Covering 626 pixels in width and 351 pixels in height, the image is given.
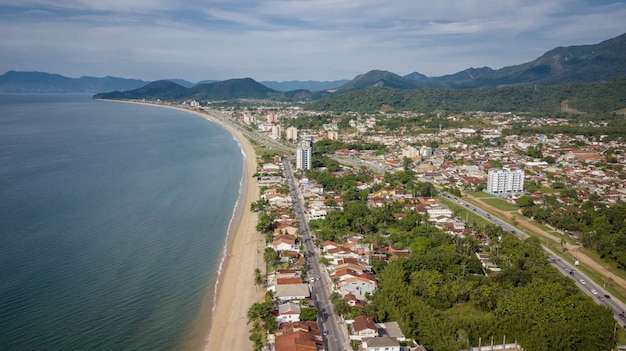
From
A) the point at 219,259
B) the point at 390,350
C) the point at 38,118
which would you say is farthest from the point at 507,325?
the point at 38,118

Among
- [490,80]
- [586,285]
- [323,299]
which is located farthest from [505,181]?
[490,80]

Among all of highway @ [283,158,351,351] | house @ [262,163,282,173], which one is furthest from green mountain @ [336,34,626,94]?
highway @ [283,158,351,351]

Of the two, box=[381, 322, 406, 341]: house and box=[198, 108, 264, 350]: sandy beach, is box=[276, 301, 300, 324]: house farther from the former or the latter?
box=[381, 322, 406, 341]: house

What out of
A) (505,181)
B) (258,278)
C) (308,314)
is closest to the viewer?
(308,314)

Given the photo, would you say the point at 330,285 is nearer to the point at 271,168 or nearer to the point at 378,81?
the point at 271,168

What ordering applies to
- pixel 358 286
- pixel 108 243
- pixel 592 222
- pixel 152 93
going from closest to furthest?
1. pixel 358 286
2. pixel 108 243
3. pixel 592 222
4. pixel 152 93

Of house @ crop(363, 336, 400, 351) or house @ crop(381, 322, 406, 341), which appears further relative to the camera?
house @ crop(381, 322, 406, 341)

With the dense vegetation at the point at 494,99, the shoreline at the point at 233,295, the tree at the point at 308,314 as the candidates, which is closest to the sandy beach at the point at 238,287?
the shoreline at the point at 233,295
